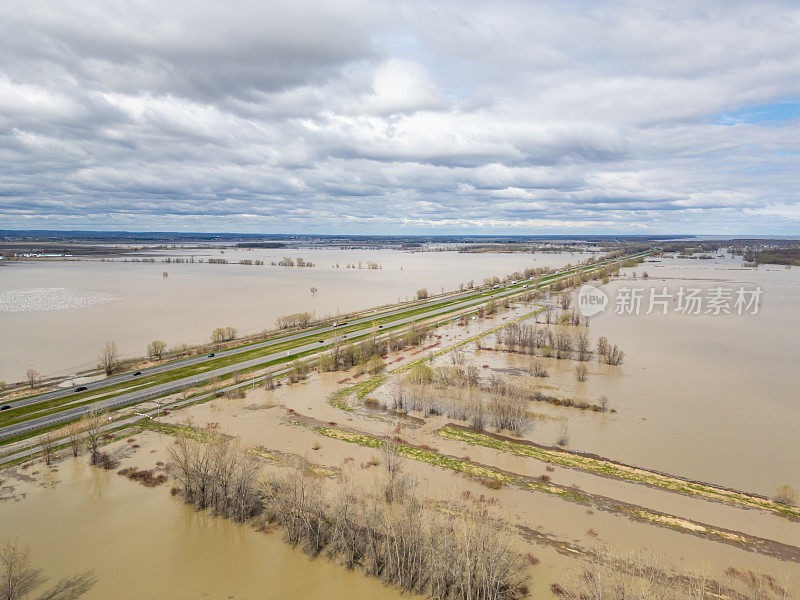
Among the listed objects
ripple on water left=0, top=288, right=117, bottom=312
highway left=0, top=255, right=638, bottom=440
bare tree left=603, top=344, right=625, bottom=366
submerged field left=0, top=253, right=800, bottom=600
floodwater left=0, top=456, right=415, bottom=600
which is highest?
ripple on water left=0, top=288, right=117, bottom=312

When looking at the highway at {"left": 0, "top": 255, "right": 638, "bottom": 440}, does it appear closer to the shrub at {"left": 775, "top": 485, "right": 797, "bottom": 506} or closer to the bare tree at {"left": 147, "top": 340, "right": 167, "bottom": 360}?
the bare tree at {"left": 147, "top": 340, "right": 167, "bottom": 360}

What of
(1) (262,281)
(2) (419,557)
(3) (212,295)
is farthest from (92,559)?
(1) (262,281)

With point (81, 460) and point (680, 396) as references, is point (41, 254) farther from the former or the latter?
point (680, 396)

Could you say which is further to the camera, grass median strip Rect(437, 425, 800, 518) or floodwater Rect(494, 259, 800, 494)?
floodwater Rect(494, 259, 800, 494)

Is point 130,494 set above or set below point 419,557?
below

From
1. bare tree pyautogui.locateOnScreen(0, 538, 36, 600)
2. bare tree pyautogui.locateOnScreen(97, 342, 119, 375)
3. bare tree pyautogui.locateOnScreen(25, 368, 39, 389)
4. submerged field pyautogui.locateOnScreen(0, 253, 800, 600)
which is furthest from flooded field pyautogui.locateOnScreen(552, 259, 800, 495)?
bare tree pyautogui.locateOnScreen(25, 368, 39, 389)

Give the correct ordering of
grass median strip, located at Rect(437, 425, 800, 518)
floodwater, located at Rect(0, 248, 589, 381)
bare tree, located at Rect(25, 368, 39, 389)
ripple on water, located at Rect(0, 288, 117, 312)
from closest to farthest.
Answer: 1. grass median strip, located at Rect(437, 425, 800, 518)
2. bare tree, located at Rect(25, 368, 39, 389)
3. floodwater, located at Rect(0, 248, 589, 381)
4. ripple on water, located at Rect(0, 288, 117, 312)

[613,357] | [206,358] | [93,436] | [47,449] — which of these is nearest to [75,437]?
[47,449]

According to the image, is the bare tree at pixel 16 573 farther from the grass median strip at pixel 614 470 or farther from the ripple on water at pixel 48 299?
the ripple on water at pixel 48 299

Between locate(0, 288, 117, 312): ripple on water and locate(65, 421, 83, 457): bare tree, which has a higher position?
locate(0, 288, 117, 312): ripple on water
